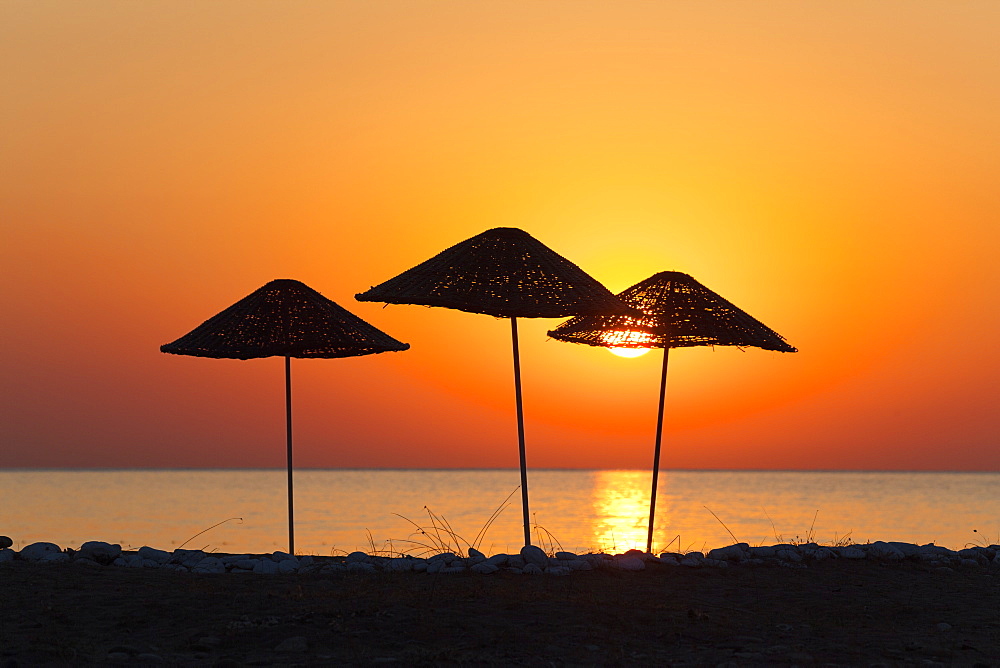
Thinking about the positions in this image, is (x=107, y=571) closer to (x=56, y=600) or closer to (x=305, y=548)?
(x=56, y=600)

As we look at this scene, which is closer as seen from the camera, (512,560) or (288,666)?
(288,666)

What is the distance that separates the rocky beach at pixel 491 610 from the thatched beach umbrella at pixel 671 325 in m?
2.65

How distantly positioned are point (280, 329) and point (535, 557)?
4523mm

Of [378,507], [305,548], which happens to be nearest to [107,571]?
[305,548]

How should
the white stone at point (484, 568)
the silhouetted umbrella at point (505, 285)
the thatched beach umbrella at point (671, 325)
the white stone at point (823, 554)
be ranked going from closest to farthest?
the white stone at point (484, 568), the silhouetted umbrella at point (505, 285), the white stone at point (823, 554), the thatched beach umbrella at point (671, 325)

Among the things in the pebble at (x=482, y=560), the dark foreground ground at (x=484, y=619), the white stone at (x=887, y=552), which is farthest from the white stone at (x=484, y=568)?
the white stone at (x=887, y=552)

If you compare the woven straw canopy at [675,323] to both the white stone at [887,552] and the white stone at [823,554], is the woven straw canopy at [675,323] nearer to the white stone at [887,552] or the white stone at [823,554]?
the white stone at [823,554]

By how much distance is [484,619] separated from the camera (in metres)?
8.30

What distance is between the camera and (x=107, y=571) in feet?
34.6

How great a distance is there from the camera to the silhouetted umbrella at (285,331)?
42.7ft

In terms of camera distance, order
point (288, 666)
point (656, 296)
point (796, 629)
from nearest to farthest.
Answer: point (288, 666) → point (796, 629) → point (656, 296)

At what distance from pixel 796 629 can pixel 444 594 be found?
2.95 metres

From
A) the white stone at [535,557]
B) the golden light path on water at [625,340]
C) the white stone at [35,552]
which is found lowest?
A: the white stone at [535,557]

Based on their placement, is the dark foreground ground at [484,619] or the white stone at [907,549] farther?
the white stone at [907,549]
